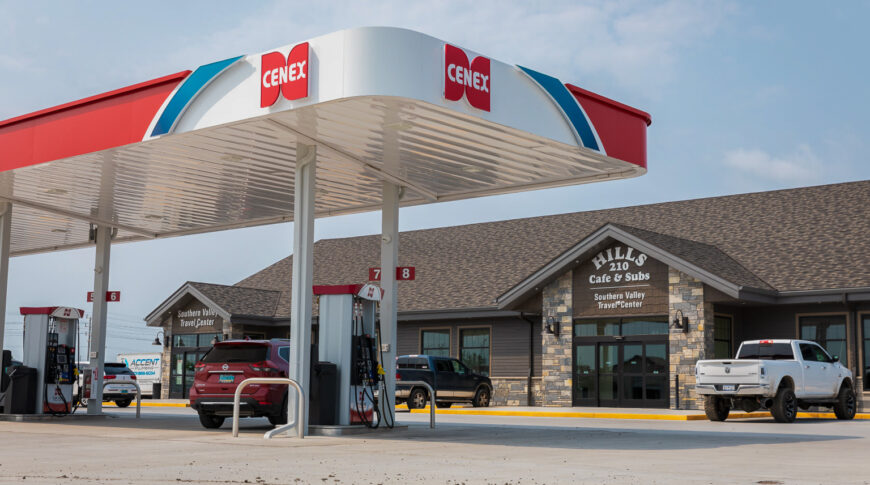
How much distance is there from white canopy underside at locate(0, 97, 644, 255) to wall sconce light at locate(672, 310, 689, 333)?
35.4ft

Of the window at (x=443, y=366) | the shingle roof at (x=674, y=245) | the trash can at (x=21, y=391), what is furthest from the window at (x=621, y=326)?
the trash can at (x=21, y=391)

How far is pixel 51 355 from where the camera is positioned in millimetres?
20266

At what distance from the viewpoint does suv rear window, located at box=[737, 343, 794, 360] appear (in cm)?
2198

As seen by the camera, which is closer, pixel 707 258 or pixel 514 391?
pixel 707 258

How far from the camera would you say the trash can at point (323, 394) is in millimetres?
15180

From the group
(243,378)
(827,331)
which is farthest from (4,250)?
(827,331)

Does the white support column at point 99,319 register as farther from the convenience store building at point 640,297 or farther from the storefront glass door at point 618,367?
the storefront glass door at point 618,367

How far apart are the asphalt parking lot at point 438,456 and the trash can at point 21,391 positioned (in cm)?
241

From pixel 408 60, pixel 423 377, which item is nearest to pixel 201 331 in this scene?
pixel 423 377

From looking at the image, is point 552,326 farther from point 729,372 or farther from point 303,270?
point 303,270

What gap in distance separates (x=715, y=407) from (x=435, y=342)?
14.0 metres

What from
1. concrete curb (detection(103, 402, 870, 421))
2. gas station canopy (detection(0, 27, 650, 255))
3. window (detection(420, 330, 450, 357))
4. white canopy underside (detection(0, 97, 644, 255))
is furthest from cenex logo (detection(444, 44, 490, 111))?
window (detection(420, 330, 450, 357))

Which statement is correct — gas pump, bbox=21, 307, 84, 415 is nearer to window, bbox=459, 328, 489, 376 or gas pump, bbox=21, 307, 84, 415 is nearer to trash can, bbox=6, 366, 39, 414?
trash can, bbox=6, 366, 39, 414

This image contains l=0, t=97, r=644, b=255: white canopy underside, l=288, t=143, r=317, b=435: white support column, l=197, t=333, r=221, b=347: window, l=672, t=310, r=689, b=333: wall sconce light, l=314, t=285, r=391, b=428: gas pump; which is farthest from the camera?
l=197, t=333, r=221, b=347: window
